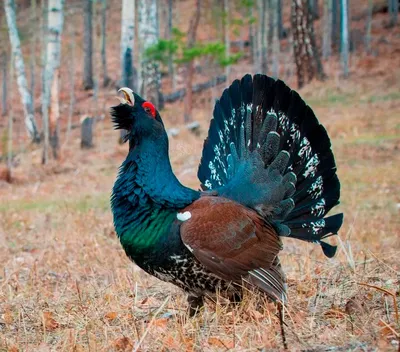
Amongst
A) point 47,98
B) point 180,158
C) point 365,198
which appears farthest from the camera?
point 47,98

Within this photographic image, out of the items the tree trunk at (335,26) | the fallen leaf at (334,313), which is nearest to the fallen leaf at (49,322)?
the fallen leaf at (334,313)

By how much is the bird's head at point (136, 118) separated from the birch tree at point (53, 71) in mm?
12857

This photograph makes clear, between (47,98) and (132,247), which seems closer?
(132,247)

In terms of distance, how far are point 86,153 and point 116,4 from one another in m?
43.1

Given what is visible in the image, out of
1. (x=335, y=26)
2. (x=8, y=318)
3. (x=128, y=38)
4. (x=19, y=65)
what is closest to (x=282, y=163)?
(x=8, y=318)

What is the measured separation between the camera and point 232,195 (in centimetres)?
484

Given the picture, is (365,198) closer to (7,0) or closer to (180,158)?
(180,158)

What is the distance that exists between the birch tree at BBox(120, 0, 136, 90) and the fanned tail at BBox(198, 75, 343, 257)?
1315cm

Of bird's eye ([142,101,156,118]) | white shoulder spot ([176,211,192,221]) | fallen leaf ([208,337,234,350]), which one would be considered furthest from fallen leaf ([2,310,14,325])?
bird's eye ([142,101,156,118])

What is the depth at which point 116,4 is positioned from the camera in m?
60.1

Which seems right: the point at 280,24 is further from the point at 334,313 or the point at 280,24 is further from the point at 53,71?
the point at 334,313

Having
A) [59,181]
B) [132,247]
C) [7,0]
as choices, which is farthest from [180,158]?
[7,0]

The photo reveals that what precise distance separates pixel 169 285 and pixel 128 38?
44.9 ft

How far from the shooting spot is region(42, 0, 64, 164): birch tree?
17.4 meters
